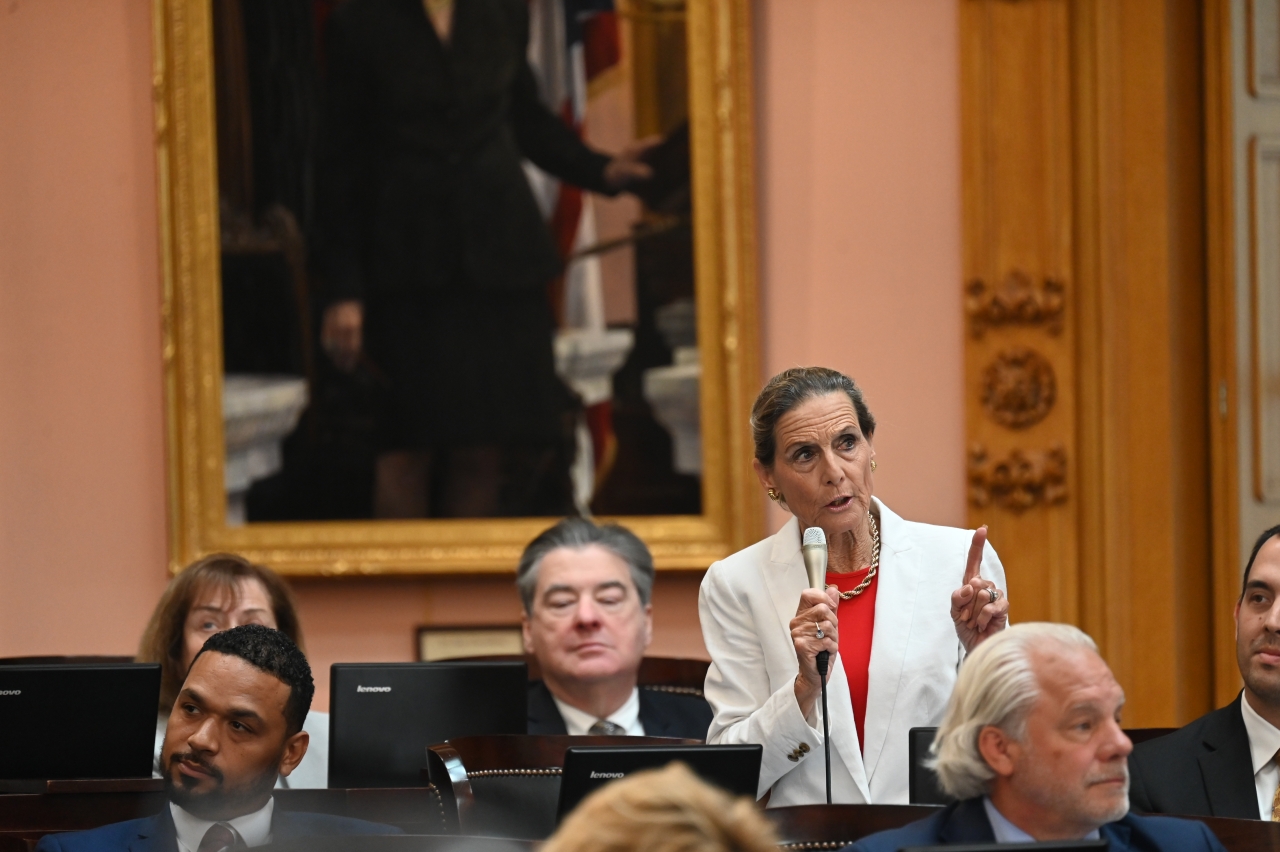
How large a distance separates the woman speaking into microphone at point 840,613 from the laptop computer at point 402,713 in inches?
21.1

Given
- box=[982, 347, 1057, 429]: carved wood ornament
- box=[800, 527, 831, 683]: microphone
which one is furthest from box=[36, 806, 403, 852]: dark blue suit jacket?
box=[982, 347, 1057, 429]: carved wood ornament

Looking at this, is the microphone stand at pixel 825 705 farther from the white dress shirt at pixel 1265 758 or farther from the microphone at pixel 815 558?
the white dress shirt at pixel 1265 758

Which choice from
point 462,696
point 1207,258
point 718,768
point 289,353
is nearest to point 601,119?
point 289,353

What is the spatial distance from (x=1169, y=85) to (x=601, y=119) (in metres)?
1.93

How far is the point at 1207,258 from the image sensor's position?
4922mm

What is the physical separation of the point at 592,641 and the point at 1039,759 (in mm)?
1617

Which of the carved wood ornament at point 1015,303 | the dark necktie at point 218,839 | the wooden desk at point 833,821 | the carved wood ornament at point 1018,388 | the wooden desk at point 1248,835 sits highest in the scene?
the carved wood ornament at point 1015,303

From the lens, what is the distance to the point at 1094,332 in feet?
16.0

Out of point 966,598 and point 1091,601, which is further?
point 1091,601

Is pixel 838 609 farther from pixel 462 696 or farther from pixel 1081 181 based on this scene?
pixel 1081 181

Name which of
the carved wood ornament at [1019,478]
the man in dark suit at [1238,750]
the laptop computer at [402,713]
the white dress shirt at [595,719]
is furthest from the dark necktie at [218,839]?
the carved wood ornament at [1019,478]

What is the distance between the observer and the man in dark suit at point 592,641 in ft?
11.7

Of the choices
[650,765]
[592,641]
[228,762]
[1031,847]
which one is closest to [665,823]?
[1031,847]

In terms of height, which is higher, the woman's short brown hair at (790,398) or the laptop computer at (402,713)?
the woman's short brown hair at (790,398)
